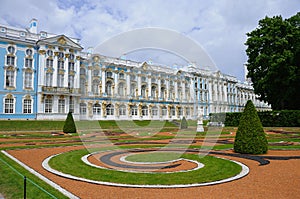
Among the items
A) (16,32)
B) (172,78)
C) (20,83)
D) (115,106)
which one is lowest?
(115,106)

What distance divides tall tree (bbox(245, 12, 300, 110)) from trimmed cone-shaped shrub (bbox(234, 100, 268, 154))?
71.8 ft

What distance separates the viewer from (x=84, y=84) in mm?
46250

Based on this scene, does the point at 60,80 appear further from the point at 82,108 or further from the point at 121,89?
the point at 121,89

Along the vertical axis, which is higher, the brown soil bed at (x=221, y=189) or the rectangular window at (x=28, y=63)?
the rectangular window at (x=28, y=63)

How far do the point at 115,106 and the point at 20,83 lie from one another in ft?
58.3

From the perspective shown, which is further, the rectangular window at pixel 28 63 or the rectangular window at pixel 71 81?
the rectangular window at pixel 71 81

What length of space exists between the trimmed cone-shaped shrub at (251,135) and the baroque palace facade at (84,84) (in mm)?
17518

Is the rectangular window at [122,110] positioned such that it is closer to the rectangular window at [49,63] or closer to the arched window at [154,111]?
the arched window at [154,111]

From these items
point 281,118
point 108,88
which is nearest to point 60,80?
point 108,88

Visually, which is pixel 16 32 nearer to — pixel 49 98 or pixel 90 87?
pixel 49 98

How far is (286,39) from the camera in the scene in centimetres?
3284

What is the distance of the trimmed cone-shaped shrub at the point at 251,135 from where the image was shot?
1180 centimetres

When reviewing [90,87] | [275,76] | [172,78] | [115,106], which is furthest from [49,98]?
[275,76]

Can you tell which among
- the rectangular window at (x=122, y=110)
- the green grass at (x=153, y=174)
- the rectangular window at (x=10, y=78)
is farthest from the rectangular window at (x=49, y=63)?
the green grass at (x=153, y=174)
